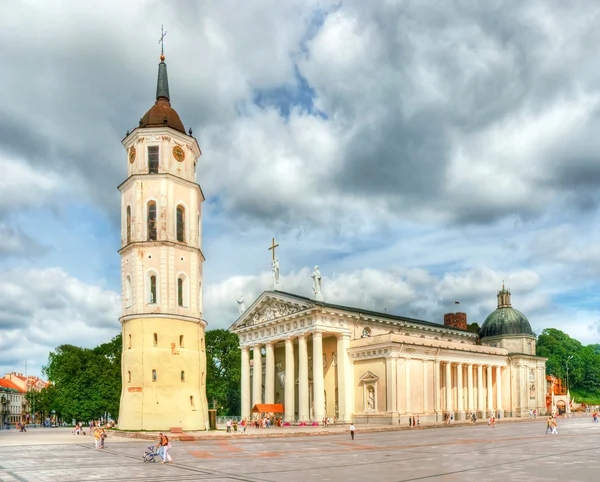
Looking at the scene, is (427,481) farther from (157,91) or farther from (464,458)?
(157,91)

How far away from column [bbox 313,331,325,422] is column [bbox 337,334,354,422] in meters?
2.18

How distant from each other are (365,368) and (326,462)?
42.7m

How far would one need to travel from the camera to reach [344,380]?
70.1 metres

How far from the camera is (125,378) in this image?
48500 mm

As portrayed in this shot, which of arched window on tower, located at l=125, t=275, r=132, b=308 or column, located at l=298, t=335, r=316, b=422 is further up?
arched window on tower, located at l=125, t=275, r=132, b=308

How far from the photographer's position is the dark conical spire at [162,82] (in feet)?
184

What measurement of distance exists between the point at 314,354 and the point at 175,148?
1138 inches

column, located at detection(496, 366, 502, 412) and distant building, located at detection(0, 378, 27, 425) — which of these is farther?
distant building, located at detection(0, 378, 27, 425)

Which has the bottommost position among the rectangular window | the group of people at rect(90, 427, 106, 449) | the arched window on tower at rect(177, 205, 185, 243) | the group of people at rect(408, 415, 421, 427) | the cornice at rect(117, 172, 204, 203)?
the group of people at rect(408, 415, 421, 427)

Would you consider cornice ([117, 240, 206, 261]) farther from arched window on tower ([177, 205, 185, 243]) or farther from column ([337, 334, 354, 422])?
column ([337, 334, 354, 422])

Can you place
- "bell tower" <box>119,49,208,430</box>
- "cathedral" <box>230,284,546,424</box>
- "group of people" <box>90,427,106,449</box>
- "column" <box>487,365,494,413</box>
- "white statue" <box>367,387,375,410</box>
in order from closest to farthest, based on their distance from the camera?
"group of people" <box>90,427,106,449</box>, "bell tower" <box>119,49,208,430</box>, "cathedral" <box>230,284,546,424</box>, "white statue" <box>367,387,375,410</box>, "column" <box>487,365,494,413</box>

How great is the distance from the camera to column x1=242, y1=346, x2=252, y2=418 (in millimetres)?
81500

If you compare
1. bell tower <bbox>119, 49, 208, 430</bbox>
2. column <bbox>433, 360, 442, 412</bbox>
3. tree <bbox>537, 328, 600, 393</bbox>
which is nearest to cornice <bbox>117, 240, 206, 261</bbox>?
bell tower <bbox>119, 49, 208, 430</bbox>

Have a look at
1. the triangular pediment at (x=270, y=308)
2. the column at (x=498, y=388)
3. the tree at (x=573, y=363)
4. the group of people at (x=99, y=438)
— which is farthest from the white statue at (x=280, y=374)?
the tree at (x=573, y=363)
